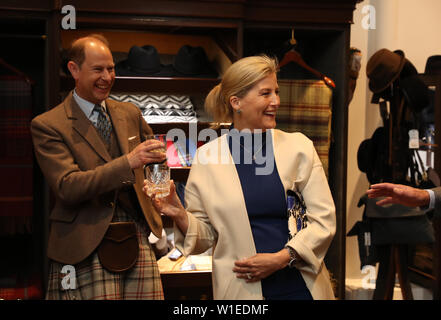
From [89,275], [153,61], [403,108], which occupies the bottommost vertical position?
[89,275]

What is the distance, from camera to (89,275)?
264cm

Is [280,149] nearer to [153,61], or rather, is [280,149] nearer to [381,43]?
[153,61]

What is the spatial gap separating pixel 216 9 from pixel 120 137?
118cm

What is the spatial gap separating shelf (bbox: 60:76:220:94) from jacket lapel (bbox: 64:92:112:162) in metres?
0.93

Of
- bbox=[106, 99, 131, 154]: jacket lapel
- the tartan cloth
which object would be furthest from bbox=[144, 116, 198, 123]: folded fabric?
bbox=[106, 99, 131, 154]: jacket lapel

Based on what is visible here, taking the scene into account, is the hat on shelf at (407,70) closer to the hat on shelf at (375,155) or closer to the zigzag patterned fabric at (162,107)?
the hat on shelf at (375,155)

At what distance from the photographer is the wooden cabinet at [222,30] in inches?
132

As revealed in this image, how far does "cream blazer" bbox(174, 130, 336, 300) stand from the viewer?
6.81 ft

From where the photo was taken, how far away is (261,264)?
79.7 inches

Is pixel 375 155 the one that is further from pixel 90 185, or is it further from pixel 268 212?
pixel 90 185

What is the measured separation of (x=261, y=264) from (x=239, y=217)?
0.19 m

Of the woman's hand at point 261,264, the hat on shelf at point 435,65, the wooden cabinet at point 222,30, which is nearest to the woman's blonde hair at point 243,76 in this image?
the woman's hand at point 261,264

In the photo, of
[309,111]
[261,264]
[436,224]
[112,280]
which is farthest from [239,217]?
[436,224]
